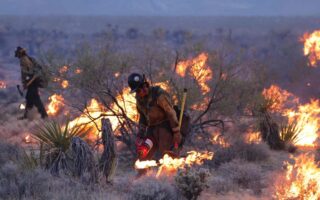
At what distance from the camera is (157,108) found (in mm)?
7691

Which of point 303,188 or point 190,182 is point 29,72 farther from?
point 303,188

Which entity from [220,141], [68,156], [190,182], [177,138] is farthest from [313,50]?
[68,156]

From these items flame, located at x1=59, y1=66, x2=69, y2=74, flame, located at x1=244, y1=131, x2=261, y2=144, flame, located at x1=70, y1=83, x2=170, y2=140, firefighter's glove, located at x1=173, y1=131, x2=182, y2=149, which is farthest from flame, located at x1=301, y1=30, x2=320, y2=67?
firefighter's glove, located at x1=173, y1=131, x2=182, y2=149

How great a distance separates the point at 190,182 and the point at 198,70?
4707 millimetres

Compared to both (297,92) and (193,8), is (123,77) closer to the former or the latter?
(297,92)

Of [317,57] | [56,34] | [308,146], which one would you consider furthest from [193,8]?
[308,146]

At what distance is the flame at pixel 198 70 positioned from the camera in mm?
11281

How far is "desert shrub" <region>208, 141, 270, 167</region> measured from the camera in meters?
10.4

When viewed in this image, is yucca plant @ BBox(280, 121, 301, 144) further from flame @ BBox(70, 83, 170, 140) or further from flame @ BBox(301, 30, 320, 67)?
flame @ BBox(301, 30, 320, 67)

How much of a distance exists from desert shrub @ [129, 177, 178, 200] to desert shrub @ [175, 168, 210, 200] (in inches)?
5.8

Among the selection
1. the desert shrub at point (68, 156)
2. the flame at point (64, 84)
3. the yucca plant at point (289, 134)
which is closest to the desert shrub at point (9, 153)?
the desert shrub at point (68, 156)

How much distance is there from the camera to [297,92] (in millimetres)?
22875

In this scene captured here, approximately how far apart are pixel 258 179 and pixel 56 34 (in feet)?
159

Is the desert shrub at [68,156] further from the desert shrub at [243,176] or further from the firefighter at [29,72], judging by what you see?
the firefighter at [29,72]
